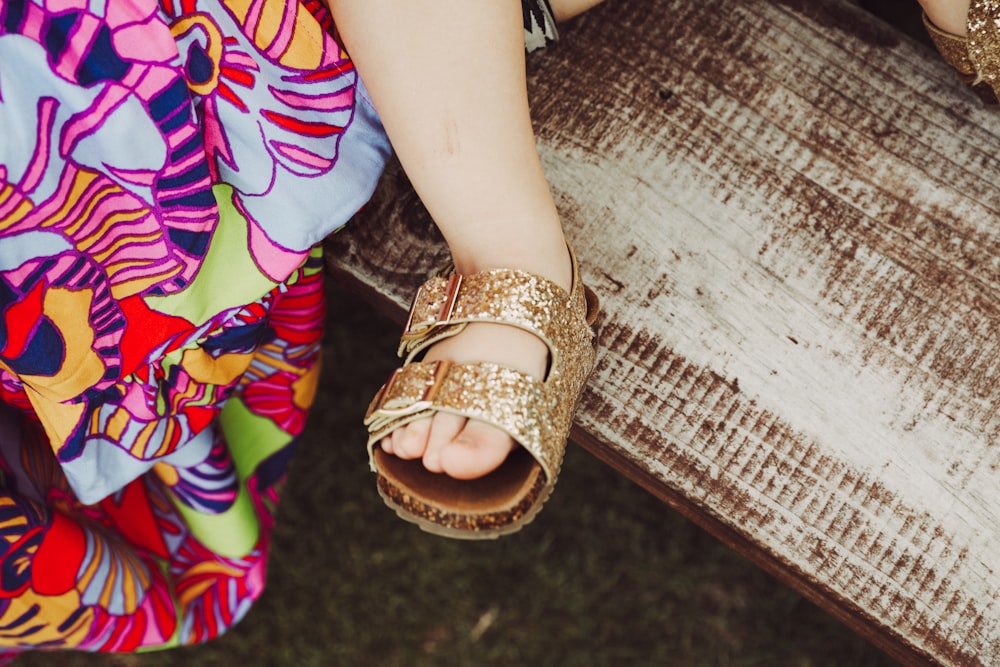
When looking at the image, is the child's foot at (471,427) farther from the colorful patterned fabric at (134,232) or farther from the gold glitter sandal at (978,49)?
the gold glitter sandal at (978,49)

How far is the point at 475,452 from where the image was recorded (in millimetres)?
608

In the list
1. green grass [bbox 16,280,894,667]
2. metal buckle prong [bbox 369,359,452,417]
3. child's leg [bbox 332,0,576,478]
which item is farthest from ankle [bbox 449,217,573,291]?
green grass [bbox 16,280,894,667]

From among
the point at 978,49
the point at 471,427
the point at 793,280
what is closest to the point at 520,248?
the point at 471,427

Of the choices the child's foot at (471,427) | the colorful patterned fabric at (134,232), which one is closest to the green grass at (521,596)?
the colorful patterned fabric at (134,232)

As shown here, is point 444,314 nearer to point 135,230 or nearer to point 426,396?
point 426,396

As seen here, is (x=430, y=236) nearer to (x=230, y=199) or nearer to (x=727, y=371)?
(x=230, y=199)

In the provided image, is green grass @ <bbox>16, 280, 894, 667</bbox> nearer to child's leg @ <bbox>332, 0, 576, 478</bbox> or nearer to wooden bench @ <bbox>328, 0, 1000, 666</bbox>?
wooden bench @ <bbox>328, 0, 1000, 666</bbox>

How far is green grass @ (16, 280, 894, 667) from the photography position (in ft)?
4.13

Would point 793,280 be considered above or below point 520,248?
below

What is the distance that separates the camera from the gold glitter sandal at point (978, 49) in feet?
2.25

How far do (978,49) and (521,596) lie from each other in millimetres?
1030

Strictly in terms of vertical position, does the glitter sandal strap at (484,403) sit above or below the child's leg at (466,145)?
below

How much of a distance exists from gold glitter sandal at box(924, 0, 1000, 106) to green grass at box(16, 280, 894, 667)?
805 mm

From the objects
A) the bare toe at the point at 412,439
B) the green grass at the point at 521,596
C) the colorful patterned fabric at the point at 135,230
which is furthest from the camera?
the green grass at the point at 521,596
